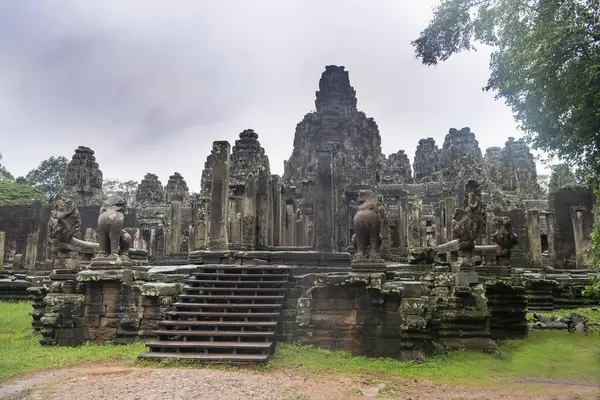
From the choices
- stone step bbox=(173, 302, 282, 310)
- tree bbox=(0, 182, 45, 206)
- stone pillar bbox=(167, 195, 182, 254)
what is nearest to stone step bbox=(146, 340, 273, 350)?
stone step bbox=(173, 302, 282, 310)

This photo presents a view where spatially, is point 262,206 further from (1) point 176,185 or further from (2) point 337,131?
(1) point 176,185

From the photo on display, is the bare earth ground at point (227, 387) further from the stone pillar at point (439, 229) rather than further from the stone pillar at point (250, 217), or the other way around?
the stone pillar at point (439, 229)

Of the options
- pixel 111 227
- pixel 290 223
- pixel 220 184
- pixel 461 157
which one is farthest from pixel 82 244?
pixel 461 157

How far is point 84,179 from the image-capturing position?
33.1 metres

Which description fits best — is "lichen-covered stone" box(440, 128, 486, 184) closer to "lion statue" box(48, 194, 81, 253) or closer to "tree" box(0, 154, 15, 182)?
"lion statue" box(48, 194, 81, 253)

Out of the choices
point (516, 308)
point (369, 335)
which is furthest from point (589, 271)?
Result: point (369, 335)

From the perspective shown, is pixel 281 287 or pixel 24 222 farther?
pixel 24 222

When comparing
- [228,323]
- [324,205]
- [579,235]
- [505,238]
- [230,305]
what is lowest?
[228,323]

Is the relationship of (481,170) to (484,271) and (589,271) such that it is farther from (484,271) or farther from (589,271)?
(484,271)

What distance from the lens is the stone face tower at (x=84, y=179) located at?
32.9 m

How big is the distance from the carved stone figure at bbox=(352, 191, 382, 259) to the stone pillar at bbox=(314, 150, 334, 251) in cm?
236

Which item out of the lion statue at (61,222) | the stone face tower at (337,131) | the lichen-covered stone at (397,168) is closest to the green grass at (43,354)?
the lion statue at (61,222)

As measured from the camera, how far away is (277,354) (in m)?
7.29

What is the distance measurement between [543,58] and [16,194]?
38.9 meters
